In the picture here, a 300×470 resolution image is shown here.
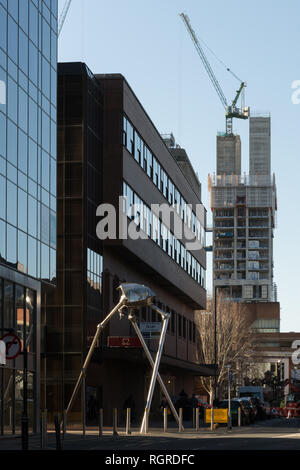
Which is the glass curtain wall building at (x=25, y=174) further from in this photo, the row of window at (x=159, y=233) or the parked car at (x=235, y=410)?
the parked car at (x=235, y=410)

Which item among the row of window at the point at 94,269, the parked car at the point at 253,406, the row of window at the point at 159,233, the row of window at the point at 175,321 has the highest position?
the row of window at the point at 159,233

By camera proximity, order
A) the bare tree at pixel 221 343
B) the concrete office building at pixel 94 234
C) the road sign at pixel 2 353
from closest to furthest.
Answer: the road sign at pixel 2 353
the concrete office building at pixel 94 234
the bare tree at pixel 221 343

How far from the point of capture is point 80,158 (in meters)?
55.9

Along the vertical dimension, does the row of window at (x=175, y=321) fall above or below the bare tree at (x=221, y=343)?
above

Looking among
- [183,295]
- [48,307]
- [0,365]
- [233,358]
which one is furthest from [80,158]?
[233,358]

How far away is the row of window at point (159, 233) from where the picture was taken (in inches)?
2422

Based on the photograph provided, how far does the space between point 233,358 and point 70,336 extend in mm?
55702

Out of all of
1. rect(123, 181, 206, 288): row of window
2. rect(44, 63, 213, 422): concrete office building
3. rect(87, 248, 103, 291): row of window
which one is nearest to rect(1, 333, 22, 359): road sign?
rect(44, 63, 213, 422): concrete office building

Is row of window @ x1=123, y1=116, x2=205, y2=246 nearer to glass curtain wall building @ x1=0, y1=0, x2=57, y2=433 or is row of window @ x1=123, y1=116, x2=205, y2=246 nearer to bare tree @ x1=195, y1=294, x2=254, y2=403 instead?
glass curtain wall building @ x1=0, y1=0, x2=57, y2=433

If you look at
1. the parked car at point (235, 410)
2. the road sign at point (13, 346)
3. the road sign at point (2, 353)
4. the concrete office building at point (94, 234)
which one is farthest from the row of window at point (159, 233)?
the road sign at point (13, 346)

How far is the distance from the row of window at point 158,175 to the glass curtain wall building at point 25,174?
48.9 feet

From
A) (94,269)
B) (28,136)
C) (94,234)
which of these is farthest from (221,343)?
(28,136)

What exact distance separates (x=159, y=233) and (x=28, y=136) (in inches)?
1189
